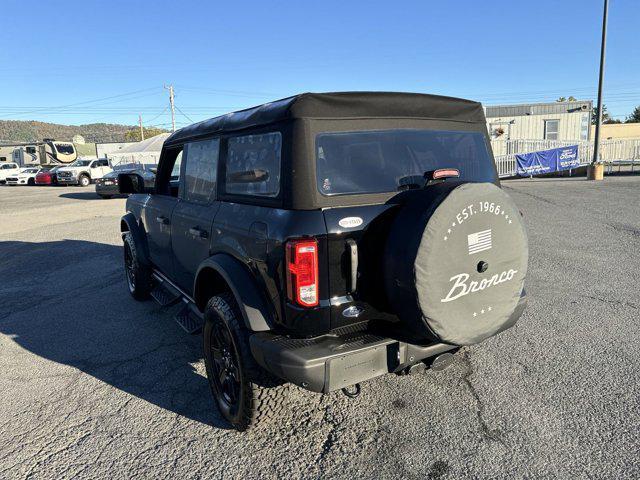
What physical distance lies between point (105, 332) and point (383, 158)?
340cm

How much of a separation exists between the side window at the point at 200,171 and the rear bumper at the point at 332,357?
134cm

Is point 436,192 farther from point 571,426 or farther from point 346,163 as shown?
point 571,426

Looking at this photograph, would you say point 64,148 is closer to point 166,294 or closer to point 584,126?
point 584,126

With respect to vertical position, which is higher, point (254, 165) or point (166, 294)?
point (254, 165)

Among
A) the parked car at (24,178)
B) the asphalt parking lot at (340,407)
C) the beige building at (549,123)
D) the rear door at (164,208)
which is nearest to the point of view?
the asphalt parking lot at (340,407)

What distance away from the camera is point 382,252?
8.25 feet

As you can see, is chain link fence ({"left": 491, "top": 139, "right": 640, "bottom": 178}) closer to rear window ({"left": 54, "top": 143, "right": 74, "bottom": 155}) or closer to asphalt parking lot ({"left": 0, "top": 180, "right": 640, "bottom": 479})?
asphalt parking lot ({"left": 0, "top": 180, "right": 640, "bottom": 479})

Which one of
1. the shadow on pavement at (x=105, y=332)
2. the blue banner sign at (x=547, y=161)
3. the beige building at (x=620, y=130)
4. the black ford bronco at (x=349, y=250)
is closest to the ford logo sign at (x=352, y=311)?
the black ford bronco at (x=349, y=250)

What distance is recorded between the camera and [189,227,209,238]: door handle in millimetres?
3264

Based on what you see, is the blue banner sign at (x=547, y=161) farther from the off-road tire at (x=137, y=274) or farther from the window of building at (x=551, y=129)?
the off-road tire at (x=137, y=274)

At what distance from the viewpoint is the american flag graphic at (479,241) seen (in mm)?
2400

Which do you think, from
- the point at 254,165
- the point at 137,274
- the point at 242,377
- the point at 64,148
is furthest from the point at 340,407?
the point at 64,148

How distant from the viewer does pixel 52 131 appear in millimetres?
133125

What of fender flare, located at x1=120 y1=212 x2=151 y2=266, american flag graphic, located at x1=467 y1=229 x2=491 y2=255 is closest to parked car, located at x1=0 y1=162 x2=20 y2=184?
fender flare, located at x1=120 y1=212 x2=151 y2=266
